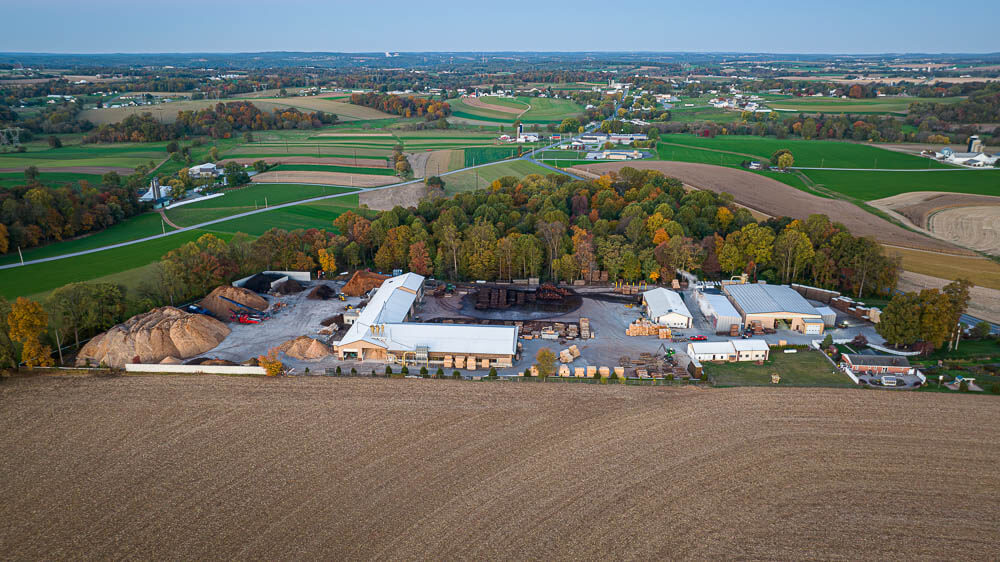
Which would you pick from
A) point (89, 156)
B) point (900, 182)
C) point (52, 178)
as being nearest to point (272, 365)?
point (52, 178)

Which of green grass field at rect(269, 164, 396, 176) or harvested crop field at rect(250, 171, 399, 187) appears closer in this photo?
harvested crop field at rect(250, 171, 399, 187)

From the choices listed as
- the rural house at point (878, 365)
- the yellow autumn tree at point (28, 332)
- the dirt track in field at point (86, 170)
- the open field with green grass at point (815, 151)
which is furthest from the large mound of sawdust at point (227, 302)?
the open field with green grass at point (815, 151)

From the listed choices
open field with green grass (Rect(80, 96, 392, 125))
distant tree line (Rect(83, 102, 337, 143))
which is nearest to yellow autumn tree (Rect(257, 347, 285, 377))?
distant tree line (Rect(83, 102, 337, 143))

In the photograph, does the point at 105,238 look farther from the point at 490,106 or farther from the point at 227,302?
the point at 490,106

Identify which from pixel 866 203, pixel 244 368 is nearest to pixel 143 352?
pixel 244 368

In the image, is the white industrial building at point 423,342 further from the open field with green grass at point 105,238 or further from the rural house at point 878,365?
the open field with green grass at point 105,238

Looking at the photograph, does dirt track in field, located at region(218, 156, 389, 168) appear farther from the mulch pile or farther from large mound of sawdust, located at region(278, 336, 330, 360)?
large mound of sawdust, located at region(278, 336, 330, 360)
